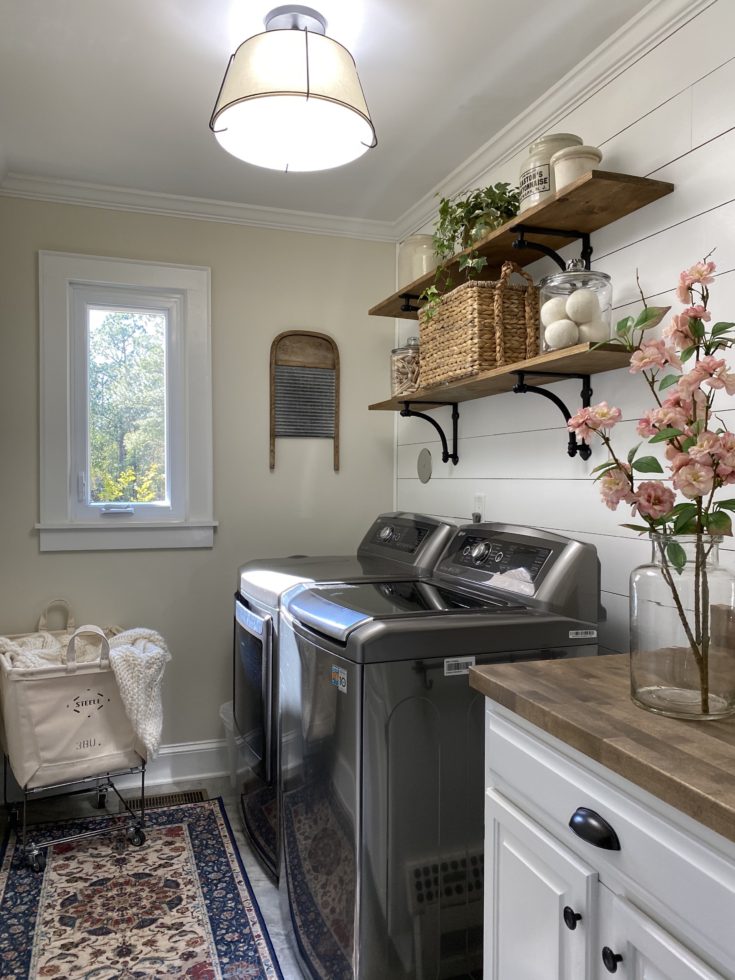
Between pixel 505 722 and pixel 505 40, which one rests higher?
pixel 505 40

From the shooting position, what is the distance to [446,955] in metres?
1.62

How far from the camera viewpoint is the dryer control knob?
2.11 metres

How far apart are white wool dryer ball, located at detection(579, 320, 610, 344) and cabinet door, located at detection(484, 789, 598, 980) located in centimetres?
106

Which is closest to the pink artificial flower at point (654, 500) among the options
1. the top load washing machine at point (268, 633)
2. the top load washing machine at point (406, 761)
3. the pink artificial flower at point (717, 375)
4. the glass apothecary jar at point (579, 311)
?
the pink artificial flower at point (717, 375)

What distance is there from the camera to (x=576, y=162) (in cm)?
180

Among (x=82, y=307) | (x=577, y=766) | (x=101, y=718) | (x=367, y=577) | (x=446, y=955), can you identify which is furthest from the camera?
(x=82, y=307)

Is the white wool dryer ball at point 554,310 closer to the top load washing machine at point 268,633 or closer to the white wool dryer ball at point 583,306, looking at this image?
the white wool dryer ball at point 583,306

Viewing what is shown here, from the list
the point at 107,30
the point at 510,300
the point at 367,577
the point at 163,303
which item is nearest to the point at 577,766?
Result: the point at 367,577

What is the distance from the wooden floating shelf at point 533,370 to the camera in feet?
5.68

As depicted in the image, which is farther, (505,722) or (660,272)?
(660,272)

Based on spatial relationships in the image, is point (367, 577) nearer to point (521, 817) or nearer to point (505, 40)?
point (521, 817)

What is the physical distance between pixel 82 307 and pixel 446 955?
2508mm

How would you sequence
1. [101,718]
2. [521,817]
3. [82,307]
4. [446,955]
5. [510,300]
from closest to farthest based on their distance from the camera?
[521,817] → [446,955] → [510,300] → [101,718] → [82,307]

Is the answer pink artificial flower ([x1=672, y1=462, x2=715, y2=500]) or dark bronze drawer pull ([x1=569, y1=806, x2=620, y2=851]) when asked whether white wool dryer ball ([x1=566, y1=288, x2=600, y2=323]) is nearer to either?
pink artificial flower ([x1=672, y1=462, x2=715, y2=500])
